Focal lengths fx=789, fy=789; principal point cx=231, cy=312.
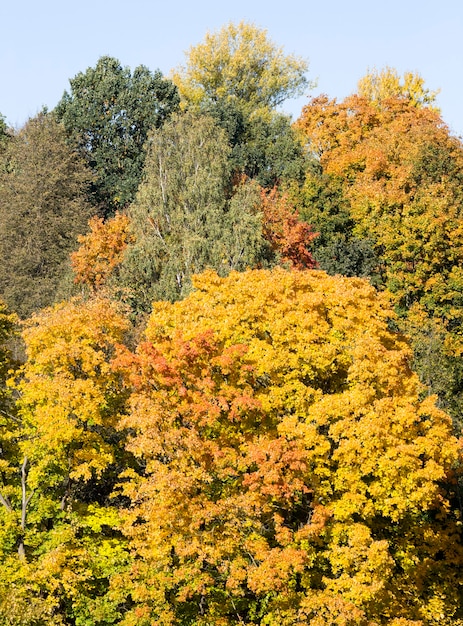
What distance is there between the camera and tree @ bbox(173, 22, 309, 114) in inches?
3494

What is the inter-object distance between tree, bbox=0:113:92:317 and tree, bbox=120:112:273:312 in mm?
10362

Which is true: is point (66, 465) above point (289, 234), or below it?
below

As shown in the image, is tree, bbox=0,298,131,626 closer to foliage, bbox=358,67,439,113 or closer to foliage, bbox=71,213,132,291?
foliage, bbox=71,213,132,291

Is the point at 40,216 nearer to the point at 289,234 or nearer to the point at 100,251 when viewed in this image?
the point at 100,251

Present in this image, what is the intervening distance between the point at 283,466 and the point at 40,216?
3909cm

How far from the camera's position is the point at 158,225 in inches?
1794

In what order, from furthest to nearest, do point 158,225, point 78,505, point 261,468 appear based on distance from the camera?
1. point 158,225
2. point 78,505
3. point 261,468

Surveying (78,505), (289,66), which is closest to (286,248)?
(78,505)

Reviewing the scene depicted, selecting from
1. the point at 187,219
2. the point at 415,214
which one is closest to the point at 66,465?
the point at 187,219

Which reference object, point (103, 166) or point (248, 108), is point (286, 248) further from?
point (248, 108)

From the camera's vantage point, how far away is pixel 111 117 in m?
67.9

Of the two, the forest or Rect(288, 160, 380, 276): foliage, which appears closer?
the forest

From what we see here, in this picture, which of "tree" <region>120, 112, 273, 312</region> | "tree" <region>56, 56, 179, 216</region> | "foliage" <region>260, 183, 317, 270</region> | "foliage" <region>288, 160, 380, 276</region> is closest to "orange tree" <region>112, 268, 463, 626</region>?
"tree" <region>120, 112, 273, 312</region>

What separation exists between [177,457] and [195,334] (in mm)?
4524
